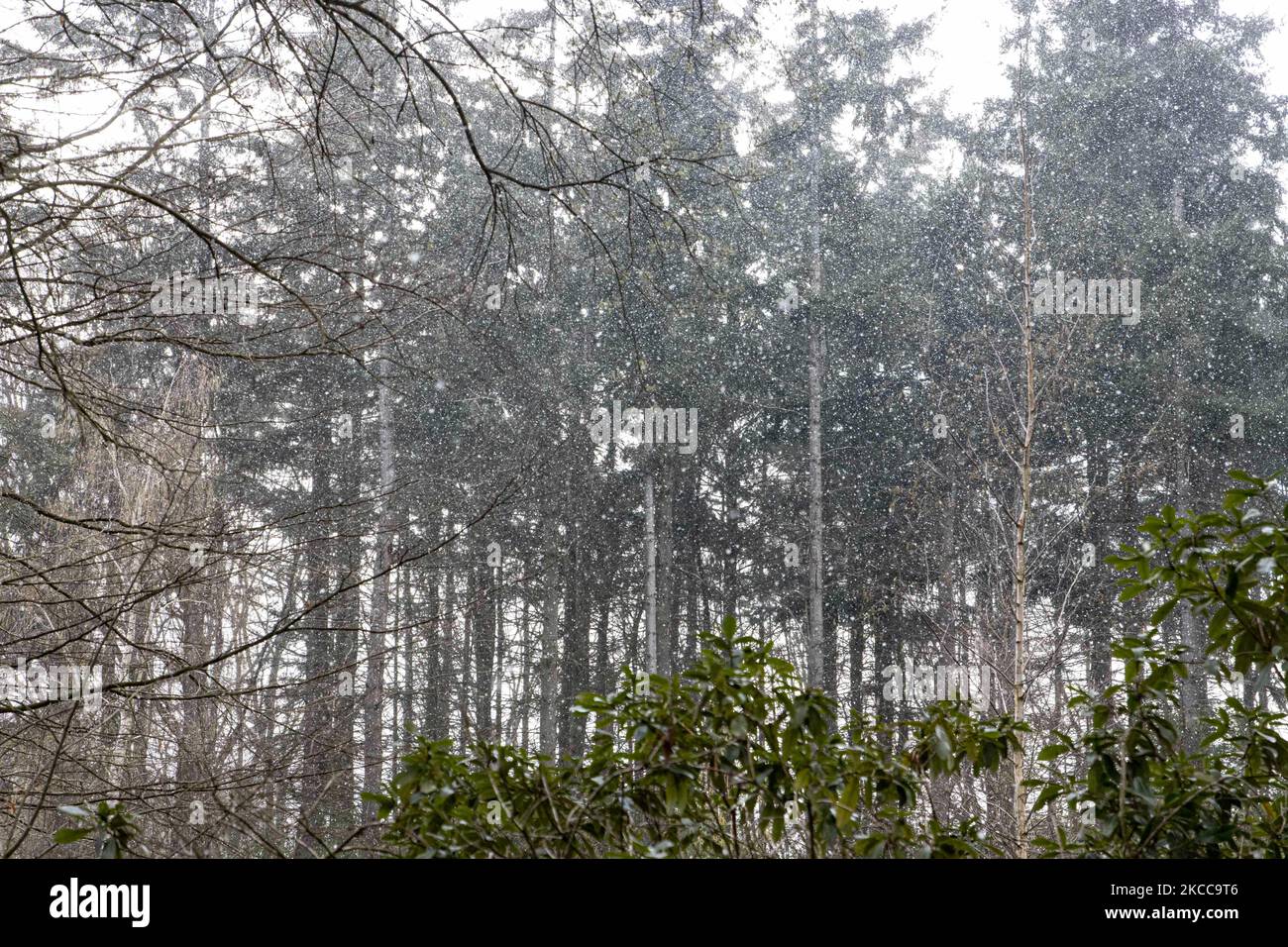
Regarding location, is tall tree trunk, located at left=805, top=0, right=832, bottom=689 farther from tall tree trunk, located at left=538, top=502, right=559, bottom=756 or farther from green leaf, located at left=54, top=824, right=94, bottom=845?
green leaf, located at left=54, top=824, right=94, bottom=845

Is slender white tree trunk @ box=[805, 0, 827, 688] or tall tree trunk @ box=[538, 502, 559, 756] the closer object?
tall tree trunk @ box=[538, 502, 559, 756]

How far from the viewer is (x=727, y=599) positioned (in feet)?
24.7

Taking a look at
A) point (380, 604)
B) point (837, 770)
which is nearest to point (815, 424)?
point (380, 604)

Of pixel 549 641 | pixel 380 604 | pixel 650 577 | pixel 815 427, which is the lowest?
pixel 549 641

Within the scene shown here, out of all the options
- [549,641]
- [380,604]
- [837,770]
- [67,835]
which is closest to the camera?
[67,835]

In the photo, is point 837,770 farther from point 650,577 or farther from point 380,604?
point 650,577

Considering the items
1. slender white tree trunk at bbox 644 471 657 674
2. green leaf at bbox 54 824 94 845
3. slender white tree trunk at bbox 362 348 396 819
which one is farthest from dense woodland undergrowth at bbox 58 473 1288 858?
slender white tree trunk at bbox 644 471 657 674

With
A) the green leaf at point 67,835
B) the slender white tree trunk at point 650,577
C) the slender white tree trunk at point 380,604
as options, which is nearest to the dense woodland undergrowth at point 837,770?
the green leaf at point 67,835

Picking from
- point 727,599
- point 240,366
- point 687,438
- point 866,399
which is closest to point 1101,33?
point 866,399

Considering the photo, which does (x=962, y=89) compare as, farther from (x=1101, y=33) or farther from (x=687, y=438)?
(x=687, y=438)

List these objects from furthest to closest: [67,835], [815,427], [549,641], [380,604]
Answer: [815,427], [549,641], [380,604], [67,835]

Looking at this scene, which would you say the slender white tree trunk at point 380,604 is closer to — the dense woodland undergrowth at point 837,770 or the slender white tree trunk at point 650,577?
the slender white tree trunk at point 650,577
